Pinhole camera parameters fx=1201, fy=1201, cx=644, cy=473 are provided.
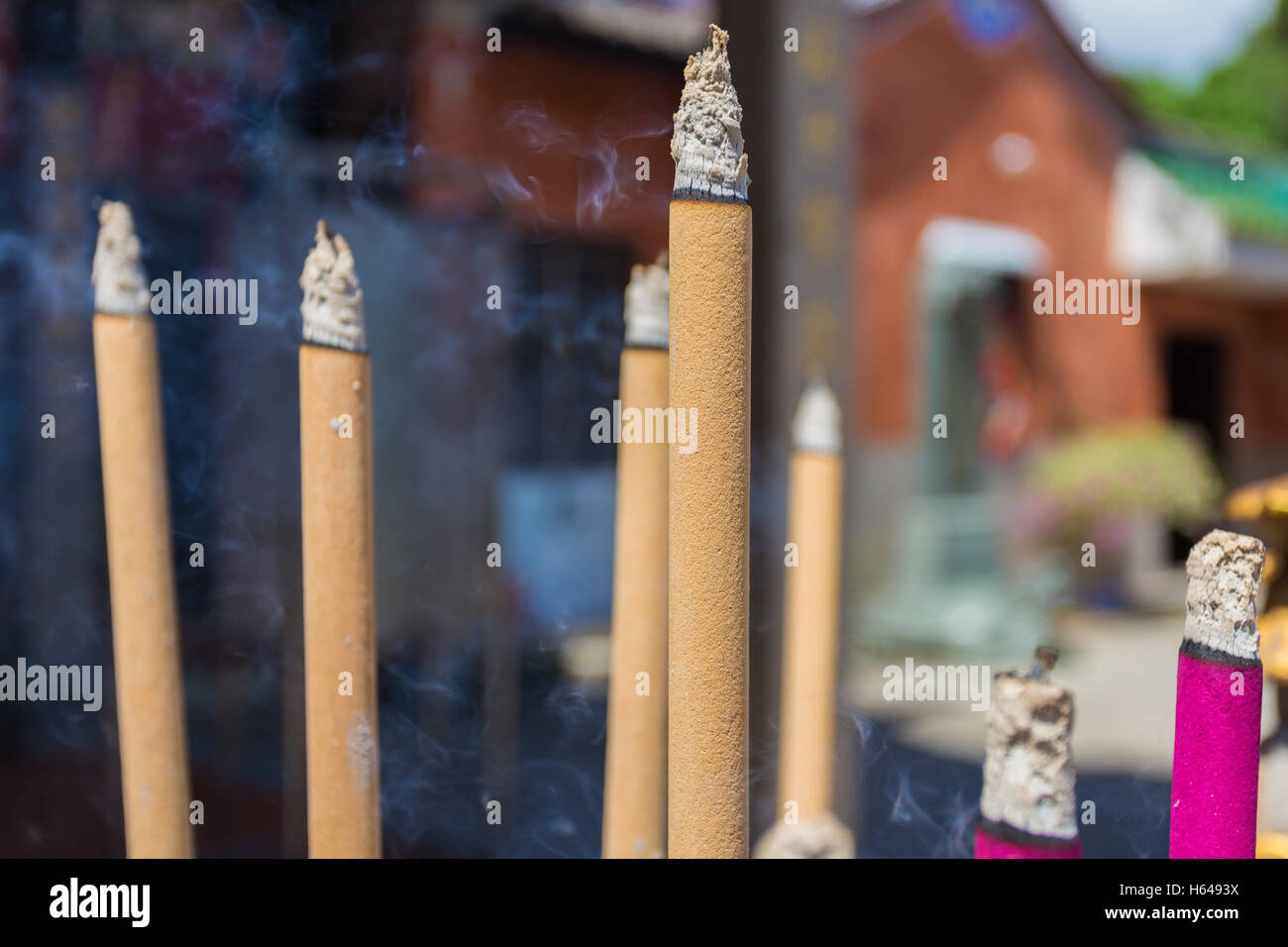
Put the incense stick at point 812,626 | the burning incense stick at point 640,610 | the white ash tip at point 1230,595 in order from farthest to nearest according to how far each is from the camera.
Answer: the incense stick at point 812,626, the burning incense stick at point 640,610, the white ash tip at point 1230,595

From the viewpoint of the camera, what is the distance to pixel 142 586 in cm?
200

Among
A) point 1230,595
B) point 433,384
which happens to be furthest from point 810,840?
point 433,384

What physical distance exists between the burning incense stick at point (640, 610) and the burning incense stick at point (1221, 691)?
0.84 m

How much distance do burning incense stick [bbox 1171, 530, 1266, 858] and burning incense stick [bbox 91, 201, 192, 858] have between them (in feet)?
5.31

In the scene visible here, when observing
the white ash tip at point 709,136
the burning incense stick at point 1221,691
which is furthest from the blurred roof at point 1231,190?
the white ash tip at point 709,136

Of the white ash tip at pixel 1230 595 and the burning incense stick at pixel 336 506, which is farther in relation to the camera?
the burning incense stick at pixel 336 506

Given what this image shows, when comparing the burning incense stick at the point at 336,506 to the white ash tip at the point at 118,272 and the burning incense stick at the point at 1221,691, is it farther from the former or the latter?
the burning incense stick at the point at 1221,691

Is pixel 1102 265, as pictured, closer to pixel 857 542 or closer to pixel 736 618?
pixel 857 542

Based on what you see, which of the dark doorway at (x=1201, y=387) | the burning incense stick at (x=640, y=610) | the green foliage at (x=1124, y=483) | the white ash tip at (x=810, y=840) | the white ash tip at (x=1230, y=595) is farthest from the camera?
the dark doorway at (x=1201, y=387)

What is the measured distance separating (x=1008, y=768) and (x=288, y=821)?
186 cm

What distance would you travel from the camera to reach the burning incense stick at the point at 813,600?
2.36 meters

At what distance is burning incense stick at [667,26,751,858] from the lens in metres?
1.59

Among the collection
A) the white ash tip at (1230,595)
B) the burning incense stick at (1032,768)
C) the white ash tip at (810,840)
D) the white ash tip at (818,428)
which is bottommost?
the white ash tip at (810,840)
